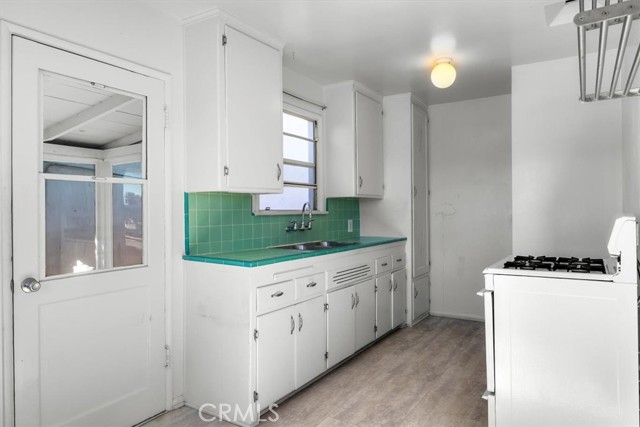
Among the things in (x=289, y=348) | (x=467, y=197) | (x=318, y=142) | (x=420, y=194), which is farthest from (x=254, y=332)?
(x=467, y=197)

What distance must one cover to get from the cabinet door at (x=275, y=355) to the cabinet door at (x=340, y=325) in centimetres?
46

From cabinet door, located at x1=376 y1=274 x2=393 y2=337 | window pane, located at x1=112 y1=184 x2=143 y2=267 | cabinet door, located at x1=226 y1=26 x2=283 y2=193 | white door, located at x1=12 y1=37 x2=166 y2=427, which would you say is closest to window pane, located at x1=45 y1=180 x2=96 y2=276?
white door, located at x1=12 y1=37 x2=166 y2=427

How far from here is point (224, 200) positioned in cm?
293

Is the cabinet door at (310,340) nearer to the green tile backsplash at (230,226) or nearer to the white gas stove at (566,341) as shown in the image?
the green tile backsplash at (230,226)

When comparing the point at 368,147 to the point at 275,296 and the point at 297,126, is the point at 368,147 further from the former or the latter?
the point at 275,296

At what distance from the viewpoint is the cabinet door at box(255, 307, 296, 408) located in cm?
240

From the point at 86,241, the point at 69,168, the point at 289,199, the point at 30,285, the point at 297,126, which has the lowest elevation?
the point at 30,285

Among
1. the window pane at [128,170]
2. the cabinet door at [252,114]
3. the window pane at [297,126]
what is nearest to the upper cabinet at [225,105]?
the cabinet door at [252,114]

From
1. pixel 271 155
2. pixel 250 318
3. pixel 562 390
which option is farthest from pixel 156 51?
pixel 562 390

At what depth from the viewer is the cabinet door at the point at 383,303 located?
3.74 metres

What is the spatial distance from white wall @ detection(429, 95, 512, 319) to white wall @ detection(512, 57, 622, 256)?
102cm

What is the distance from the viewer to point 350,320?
329 cm

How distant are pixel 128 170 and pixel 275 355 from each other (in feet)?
4.52
